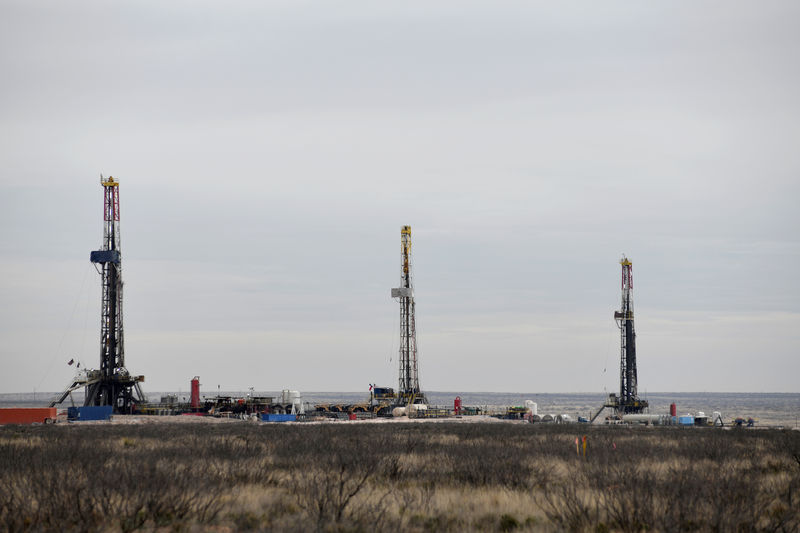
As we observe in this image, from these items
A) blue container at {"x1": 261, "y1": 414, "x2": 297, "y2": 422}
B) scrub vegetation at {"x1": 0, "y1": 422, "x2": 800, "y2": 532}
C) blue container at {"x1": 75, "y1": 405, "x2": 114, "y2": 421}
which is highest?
scrub vegetation at {"x1": 0, "y1": 422, "x2": 800, "y2": 532}

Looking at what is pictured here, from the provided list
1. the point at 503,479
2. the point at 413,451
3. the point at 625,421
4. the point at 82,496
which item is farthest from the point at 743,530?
the point at 625,421

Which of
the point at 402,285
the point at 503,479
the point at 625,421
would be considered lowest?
the point at 625,421

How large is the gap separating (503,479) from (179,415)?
48.2 metres

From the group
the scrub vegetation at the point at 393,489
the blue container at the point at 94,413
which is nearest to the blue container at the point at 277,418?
the blue container at the point at 94,413

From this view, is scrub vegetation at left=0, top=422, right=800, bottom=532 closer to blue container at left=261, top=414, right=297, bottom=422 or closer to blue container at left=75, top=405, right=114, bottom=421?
blue container at left=75, top=405, right=114, bottom=421

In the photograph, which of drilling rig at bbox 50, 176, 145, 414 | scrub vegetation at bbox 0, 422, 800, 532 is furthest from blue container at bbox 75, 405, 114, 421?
scrub vegetation at bbox 0, 422, 800, 532

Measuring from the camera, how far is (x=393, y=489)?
60.6 ft

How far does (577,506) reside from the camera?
1420 centimetres

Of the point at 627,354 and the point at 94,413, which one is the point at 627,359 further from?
the point at 94,413

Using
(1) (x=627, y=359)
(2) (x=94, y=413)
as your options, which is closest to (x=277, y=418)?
(2) (x=94, y=413)

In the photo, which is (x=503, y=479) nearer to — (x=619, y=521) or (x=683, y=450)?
(x=619, y=521)

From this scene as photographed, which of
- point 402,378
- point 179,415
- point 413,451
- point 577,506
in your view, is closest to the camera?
point 577,506

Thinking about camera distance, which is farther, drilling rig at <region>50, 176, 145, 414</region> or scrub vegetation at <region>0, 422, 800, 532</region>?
drilling rig at <region>50, 176, 145, 414</region>

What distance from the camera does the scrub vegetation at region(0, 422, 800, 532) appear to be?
13.7 meters
